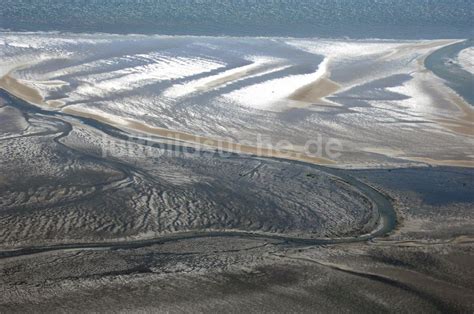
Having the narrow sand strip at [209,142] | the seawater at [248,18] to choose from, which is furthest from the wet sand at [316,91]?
the seawater at [248,18]

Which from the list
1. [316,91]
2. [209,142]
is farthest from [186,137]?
[316,91]

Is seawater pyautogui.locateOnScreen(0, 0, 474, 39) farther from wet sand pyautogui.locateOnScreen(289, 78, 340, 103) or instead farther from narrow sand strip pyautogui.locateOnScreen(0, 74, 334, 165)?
narrow sand strip pyautogui.locateOnScreen(0, 74, 334, 165)

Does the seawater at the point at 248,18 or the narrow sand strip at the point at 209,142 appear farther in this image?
the seawater at the point at 248,18

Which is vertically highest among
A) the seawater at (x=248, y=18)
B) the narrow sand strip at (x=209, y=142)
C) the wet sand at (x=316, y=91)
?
the seawater at (x=248, y=18)

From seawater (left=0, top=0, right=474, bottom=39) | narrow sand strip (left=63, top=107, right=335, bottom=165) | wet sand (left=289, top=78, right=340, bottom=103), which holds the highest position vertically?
seawater (left=0, top=0, right=474, bottom=39)

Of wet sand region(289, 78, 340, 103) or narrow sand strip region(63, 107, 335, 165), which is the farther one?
wet sand region(289, 78, 340, 103)

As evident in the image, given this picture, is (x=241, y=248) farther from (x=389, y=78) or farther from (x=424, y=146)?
(x=389, y=78)

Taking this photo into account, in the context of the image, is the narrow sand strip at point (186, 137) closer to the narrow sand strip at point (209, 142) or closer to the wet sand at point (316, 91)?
the narrow sand strip at point (209, 142)

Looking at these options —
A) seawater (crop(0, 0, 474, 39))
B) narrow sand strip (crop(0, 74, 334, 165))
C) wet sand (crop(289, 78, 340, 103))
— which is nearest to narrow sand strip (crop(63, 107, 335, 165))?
narrow sand strip (crop(0, 74, 334, 165))

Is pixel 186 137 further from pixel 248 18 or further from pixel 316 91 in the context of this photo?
pixel 248 18

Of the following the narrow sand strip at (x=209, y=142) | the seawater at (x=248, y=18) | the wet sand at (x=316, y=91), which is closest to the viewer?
the narrow sand strip at (x=209, y=142)

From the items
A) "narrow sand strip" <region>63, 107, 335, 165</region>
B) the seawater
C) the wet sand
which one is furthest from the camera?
the seawater
